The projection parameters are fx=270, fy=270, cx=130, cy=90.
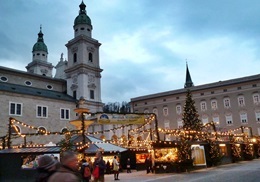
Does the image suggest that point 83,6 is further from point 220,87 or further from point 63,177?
point 63,177

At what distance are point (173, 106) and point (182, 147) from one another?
4111 cm

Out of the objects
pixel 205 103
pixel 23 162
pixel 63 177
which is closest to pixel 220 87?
pixel 205 103

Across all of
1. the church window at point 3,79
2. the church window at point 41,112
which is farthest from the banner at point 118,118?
the church window at point 3,79

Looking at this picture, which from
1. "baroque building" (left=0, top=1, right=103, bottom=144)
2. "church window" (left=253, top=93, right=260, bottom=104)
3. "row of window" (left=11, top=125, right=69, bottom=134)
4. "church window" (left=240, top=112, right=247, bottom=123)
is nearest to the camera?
"row of window" (left=11, top=125, right=69, bottom=134)

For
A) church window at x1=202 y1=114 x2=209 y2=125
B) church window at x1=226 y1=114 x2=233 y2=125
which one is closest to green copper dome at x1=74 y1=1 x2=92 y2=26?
church window at x1=202 y1=114 x2=209 y2=125

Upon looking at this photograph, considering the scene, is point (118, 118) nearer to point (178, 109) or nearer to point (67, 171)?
point (67, 171)

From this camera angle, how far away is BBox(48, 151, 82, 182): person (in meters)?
3.26

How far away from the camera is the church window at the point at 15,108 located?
42.7 meters

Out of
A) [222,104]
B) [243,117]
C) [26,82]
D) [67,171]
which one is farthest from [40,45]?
[67,171]

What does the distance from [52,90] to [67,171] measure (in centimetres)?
5638

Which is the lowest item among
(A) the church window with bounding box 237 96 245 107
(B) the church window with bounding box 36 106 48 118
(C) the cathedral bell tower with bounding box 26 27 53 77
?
(B) the church window with bounding box 36 106 48 118

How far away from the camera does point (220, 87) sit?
185 ft

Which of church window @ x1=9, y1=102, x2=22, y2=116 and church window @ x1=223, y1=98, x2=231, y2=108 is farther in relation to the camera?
church window @ x1=223, y1=98, x2=231, y2=108

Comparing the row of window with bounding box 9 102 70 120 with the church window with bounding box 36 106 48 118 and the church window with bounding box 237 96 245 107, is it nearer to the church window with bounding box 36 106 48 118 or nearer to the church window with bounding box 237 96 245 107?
the church window with bounding box 36 106 48 118
